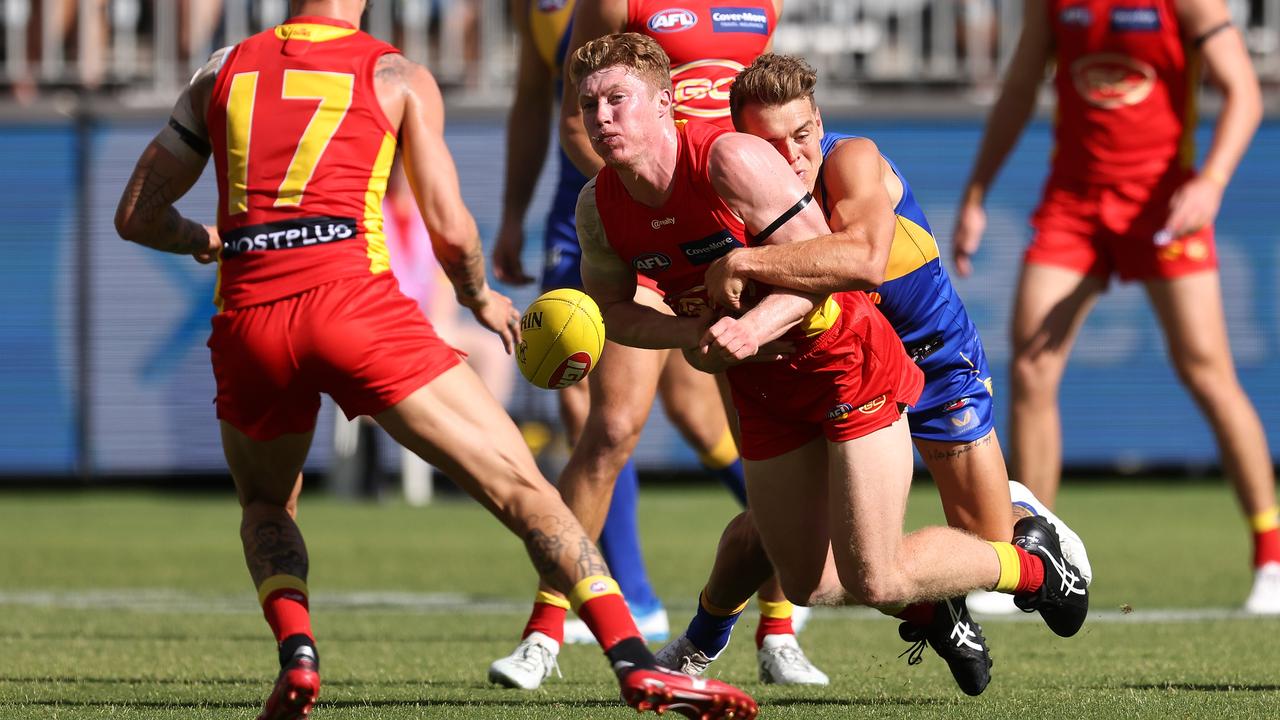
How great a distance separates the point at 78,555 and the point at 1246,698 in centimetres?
765

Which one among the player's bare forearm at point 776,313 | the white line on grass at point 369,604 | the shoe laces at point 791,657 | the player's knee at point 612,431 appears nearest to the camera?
the player's bare forearm at point 776,313

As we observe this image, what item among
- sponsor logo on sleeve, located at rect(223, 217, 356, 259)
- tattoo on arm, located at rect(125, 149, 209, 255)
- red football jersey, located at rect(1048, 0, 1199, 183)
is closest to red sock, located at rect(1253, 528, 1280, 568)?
red football jersey, located at rect(1048, 0, 1199, 183)

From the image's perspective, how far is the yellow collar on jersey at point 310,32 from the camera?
487cm

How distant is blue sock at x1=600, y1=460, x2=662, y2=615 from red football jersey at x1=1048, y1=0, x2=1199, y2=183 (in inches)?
104

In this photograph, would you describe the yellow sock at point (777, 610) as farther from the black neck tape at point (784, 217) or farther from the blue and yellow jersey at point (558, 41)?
the black neck tape at point (784, 217)

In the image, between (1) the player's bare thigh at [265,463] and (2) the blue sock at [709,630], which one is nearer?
(1) the player's bare thigh at [265,463]

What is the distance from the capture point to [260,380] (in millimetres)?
4715

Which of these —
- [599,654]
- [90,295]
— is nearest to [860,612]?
[599,654]

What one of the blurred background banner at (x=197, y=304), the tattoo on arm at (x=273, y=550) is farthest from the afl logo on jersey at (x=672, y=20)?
the blurred background banner at (x=197, y=304)

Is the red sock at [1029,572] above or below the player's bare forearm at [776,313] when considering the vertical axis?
below

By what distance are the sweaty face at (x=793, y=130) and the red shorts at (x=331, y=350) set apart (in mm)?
1074

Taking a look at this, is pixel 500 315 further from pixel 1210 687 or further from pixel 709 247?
pixel 1210 687

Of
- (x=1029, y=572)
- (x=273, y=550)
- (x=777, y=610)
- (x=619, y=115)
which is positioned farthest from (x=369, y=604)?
(x=619, y=115)

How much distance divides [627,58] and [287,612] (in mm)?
1736
